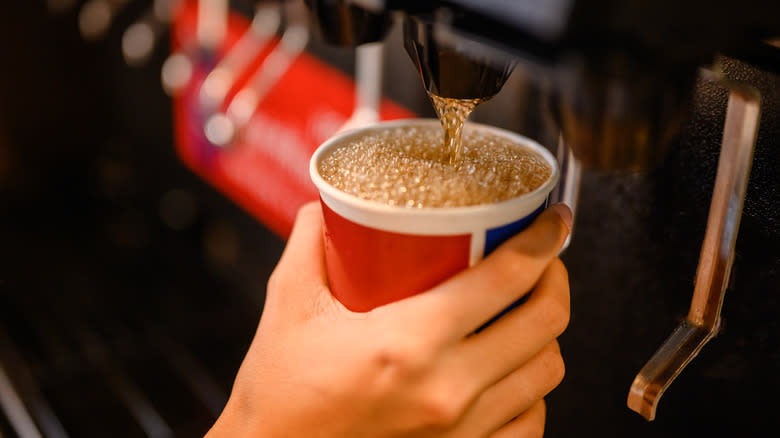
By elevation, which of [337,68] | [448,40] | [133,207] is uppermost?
[448,40]

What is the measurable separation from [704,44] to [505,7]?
0.11m

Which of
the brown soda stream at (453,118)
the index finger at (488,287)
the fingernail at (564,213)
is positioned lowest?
the index finger at (488,287)

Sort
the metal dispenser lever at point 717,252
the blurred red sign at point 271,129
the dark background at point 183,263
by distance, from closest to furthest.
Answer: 1. the metal dispenser lever at point 717,252
2. the dark background at point 183,263
3. the blurred red sign at point 271,129

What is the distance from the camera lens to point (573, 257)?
0.78 m

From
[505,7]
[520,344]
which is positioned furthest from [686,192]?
[505,7]

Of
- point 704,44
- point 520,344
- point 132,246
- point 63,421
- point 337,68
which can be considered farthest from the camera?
point 132,246

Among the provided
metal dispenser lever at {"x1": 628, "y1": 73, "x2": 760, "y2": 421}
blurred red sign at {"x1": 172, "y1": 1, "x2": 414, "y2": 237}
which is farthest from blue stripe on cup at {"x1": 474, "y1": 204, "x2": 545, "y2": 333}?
blurred red sign at {"x1": 172, "y1": 1, "x2": 414, "y2": 237}

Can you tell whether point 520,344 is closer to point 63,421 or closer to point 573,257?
point 573,257

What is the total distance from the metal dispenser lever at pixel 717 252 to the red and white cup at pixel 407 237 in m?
0.13

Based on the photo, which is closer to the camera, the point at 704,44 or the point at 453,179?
the point at 704,44

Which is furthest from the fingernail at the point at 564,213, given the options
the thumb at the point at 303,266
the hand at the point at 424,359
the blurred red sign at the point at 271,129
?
the blurred red sign at the point at 271,129

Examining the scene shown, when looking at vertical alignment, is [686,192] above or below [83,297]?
above

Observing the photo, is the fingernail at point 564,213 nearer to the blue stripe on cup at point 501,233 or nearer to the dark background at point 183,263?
the blue stripe on cup at point 501,233

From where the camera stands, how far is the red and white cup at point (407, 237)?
1.69 feet
